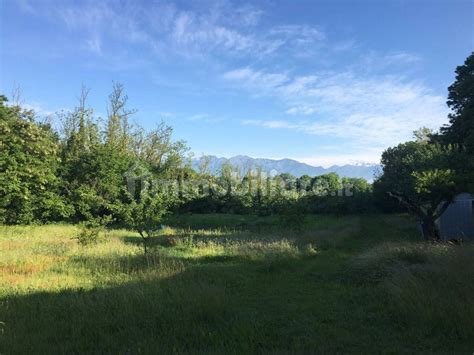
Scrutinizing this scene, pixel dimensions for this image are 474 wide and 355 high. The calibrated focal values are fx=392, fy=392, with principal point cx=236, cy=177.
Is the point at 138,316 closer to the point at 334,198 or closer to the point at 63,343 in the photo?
the point at 63,343

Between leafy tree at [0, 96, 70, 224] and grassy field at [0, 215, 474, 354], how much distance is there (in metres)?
16.5

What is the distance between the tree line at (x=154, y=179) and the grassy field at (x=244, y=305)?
5.17 m

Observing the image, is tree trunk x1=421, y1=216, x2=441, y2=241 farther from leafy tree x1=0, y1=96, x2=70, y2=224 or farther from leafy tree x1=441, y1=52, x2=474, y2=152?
leafy tree x1=0, y1=96, x2=70, y2=224

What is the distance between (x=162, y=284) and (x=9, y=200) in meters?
23.9

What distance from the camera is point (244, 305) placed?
7496 mm

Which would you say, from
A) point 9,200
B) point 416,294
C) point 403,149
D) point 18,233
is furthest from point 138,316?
point 403,149

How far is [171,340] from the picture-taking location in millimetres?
5371

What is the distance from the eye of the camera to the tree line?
56.7 feet

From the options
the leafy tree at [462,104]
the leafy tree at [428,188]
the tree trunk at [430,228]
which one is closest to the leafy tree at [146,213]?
the leafy tree at [428,188]

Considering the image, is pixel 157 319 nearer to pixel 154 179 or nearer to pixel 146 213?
pixel 146 213

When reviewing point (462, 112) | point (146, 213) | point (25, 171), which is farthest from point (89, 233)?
point (462, 112)

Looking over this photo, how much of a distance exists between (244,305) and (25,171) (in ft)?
82.2

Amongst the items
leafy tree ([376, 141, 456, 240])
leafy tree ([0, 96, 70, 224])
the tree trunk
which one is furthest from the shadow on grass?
leafy tree ([0, 96, 70, 224])

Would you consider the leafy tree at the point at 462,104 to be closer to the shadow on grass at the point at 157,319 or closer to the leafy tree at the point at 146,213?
the leafy tree at the point at 146,213
